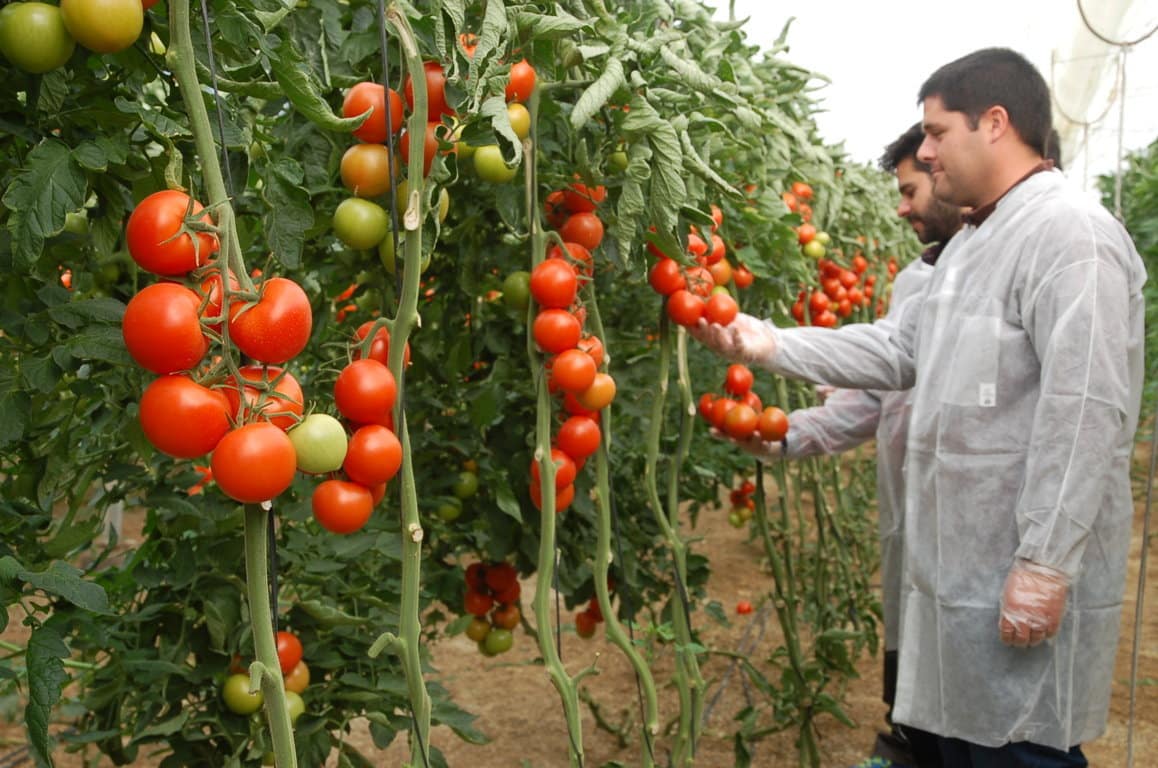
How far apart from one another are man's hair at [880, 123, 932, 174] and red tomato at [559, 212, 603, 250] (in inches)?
54.3

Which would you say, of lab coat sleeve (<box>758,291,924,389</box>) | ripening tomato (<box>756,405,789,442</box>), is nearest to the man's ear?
lab coat sleeve (<box>758,291,924,389</box>)

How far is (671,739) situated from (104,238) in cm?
216

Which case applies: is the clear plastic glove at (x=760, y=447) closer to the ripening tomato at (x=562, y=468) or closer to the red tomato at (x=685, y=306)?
the red tomato at (x=685, y=306)

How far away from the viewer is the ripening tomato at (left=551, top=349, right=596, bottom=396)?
113cm

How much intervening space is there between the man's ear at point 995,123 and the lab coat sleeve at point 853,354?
1.23 ft

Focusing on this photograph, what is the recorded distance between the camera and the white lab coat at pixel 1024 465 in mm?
1479

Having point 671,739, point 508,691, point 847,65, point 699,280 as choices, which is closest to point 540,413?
point 699,280

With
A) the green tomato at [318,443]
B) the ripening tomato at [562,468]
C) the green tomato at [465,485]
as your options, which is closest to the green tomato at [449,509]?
the green tomato at [465,485]

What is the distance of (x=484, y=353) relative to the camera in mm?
1646

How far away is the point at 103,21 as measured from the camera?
1.97ft

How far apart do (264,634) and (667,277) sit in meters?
0.94

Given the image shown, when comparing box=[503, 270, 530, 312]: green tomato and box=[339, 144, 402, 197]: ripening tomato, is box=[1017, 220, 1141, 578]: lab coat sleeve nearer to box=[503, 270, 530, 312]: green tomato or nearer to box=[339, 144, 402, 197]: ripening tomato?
box=[503, 270, 530, 312]: green tomato

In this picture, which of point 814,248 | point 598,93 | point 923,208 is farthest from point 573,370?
point 923,208

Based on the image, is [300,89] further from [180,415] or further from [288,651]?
[288,651]
